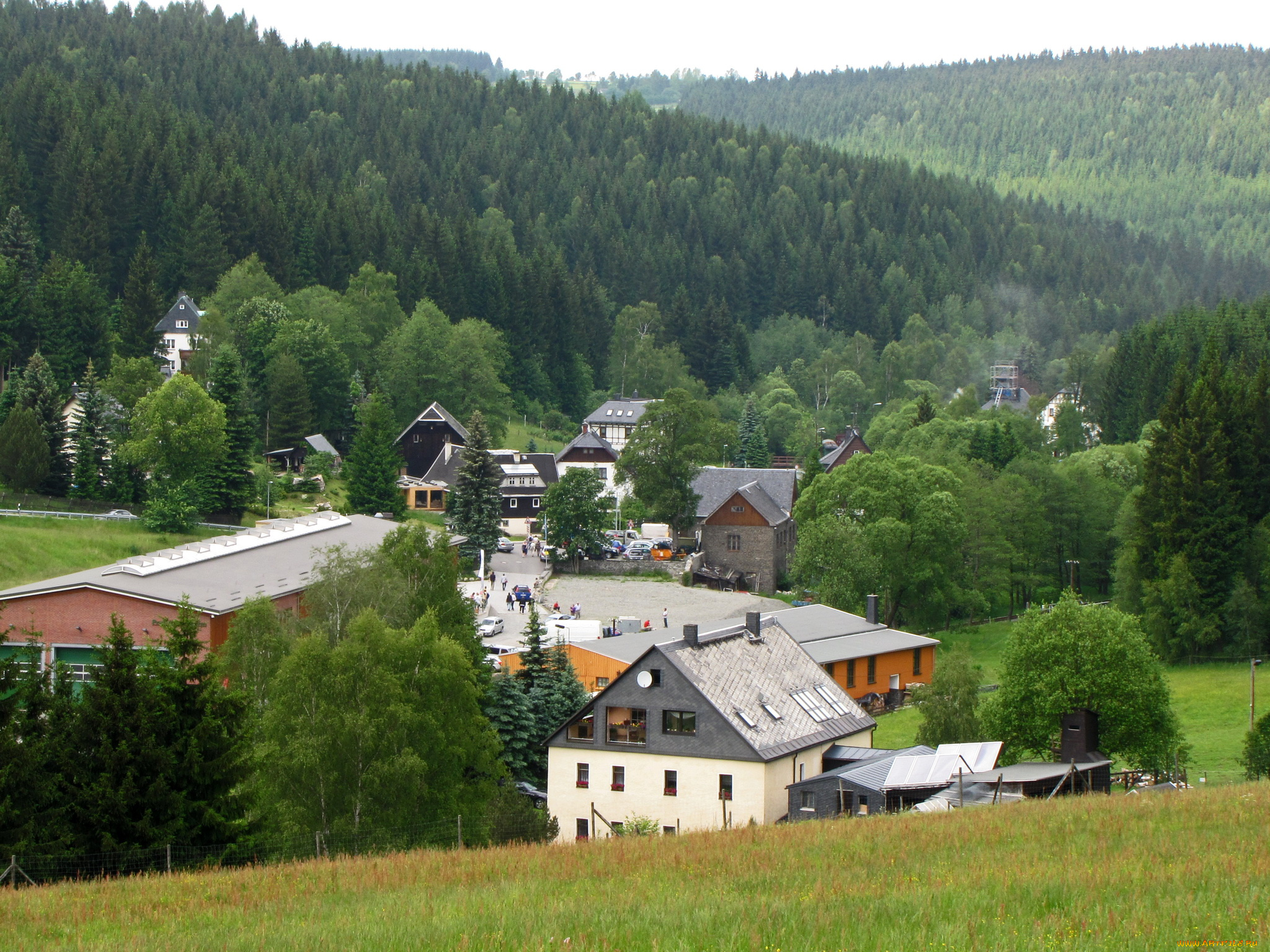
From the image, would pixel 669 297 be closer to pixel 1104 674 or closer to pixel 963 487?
pixel 963 487

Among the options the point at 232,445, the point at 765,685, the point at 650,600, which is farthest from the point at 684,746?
the point at 232,445

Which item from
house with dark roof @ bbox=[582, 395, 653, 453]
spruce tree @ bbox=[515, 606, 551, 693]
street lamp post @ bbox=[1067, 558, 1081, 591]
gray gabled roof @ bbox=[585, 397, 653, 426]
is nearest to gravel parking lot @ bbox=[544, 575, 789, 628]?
street lamp post @ bbox=[1067, 558, 1081, 591]

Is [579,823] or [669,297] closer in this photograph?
[579,823]

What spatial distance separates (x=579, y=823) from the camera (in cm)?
3722

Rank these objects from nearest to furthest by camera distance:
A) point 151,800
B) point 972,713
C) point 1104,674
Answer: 1. point 151,800
2. point 1104,674
3. point 972,713

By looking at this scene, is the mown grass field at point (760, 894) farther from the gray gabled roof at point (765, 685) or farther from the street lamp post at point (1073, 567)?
the street lamp post at point (1073, 567)

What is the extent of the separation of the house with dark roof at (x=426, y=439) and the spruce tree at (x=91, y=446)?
26977 millimetres

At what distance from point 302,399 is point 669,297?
328 ft

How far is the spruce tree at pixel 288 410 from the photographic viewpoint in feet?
330

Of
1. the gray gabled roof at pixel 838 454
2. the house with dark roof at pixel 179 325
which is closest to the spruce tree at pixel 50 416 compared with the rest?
the house with dark roof at pixel 179 325

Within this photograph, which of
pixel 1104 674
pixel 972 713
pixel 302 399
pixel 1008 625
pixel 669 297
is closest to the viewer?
pixel 1104 674

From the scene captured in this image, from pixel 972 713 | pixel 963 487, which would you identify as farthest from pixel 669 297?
pixel 972 713

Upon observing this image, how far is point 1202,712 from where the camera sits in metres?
49.5

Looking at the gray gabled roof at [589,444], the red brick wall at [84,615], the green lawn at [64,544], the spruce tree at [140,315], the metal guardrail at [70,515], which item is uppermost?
the spruce tree at [140,315]
